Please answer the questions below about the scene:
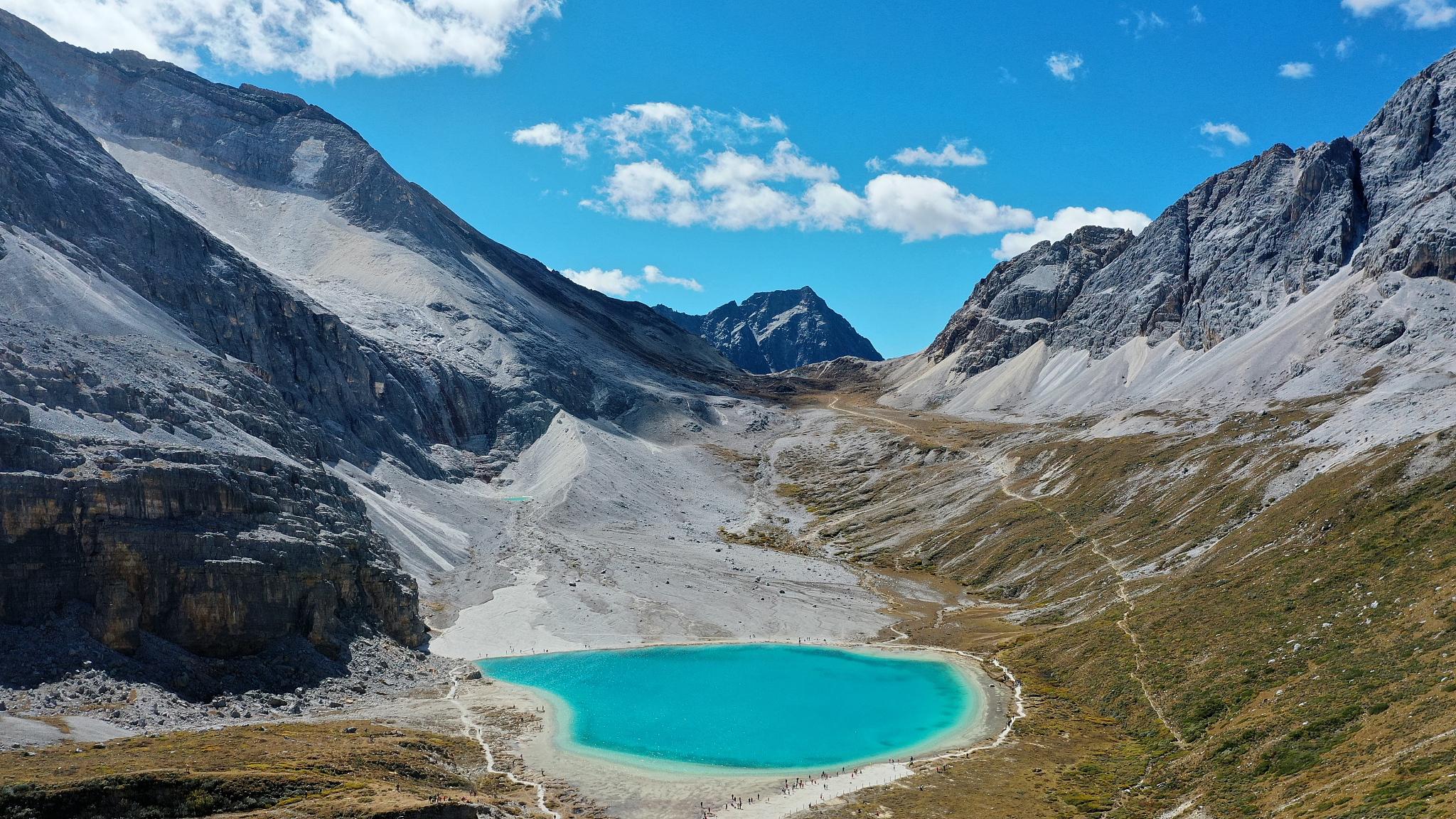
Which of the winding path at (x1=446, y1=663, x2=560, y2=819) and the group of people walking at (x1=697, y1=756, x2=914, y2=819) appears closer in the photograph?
the winding path at (x1=446, y1=663, x2=560, y2=819)

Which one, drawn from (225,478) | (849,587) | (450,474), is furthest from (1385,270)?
(225,478)

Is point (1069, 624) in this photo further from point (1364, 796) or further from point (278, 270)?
point (278, 270)

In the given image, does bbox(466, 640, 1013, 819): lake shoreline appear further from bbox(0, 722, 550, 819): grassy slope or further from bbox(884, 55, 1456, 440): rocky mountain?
bbox(884, 55, 1456, 440): rocky mountain

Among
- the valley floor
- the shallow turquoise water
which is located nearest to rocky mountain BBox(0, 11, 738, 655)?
the valley floor

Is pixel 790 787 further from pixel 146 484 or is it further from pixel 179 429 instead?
pixel 179 429

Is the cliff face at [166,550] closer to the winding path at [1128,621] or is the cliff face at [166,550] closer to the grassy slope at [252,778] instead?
the grassy slope at [252,778]

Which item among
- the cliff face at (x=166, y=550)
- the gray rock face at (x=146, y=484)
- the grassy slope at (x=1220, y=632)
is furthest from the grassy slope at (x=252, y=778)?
the grassy slope at (x=1220, y=632)
